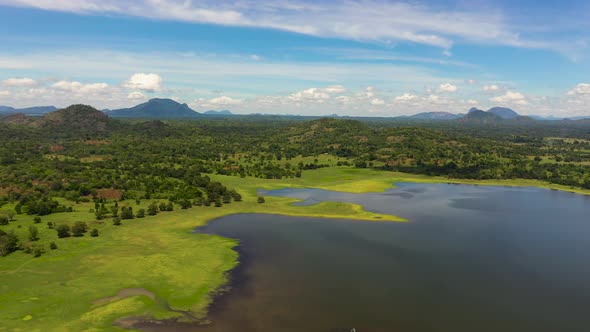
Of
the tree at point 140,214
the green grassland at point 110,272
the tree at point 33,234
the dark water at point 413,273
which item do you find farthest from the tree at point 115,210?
the dark water at point 413,273

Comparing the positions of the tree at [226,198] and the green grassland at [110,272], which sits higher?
the tree at [226,198]

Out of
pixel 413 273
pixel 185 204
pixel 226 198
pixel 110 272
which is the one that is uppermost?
pixel 185 204

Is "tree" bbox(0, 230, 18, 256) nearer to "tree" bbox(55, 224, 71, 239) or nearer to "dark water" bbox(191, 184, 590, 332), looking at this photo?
"tree" bbox(55, 224, 71, 239)

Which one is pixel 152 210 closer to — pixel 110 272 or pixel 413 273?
pixel 110 272

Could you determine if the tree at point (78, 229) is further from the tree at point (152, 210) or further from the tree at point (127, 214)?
the tree at point (152, 210)

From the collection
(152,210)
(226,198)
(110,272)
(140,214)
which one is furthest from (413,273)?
(226,198)
